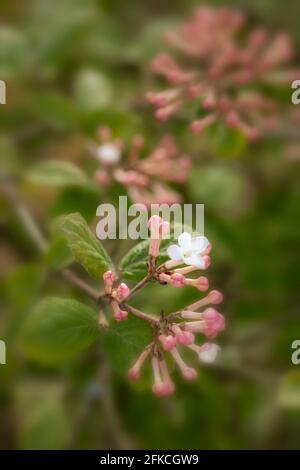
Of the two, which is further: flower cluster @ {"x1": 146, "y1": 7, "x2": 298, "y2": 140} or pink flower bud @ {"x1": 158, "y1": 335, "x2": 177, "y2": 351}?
flower cluster @ {"x1": 146, "y1": 7, "x2": 298, "y2": 140}

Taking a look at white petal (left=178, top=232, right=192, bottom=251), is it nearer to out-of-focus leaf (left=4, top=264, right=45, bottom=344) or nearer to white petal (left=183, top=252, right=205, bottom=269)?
white petal (left=183, top=252, right=205, bottom=269)

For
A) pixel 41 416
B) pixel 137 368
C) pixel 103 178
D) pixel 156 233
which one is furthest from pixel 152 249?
pixel 41 416

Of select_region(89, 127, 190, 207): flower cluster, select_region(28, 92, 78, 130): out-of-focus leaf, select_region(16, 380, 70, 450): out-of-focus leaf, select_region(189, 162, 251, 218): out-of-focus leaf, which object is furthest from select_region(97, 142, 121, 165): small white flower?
select_region(16, 380, 70, 450): out-of-focus leaf

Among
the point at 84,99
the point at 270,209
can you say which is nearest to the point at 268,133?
the point at 270,209

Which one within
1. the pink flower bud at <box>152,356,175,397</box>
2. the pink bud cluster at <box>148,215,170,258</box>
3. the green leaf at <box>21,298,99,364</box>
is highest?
the pink bud cluster at <box>148,215,170,258</box>

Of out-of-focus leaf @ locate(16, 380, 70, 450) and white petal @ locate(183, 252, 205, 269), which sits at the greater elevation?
white petal @ locate(183, 252, 205, 269)

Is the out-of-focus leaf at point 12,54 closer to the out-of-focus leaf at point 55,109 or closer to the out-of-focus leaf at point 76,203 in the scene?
the out-of-focus leaf at point 55,109

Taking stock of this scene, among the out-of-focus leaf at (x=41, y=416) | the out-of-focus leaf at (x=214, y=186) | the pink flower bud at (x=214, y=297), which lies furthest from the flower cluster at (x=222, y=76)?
the out-of-focus leaf at (x=41, y=416)
